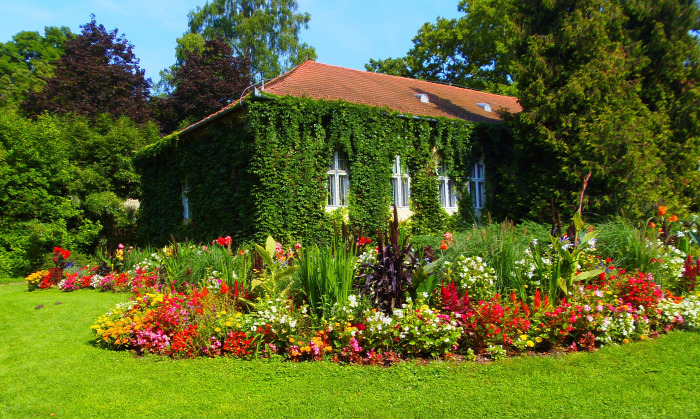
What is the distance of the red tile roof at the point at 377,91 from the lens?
43.7 ft

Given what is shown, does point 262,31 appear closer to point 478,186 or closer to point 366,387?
point 478,186

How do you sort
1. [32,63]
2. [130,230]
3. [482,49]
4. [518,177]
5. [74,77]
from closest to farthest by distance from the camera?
[518,177]
[130,230]
[74,77]
[482,49]
[32,63]

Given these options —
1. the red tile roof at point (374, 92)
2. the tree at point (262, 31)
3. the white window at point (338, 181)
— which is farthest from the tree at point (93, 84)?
the white window at point (338, 181)

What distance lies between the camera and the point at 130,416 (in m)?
3.73

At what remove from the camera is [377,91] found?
1584 cm

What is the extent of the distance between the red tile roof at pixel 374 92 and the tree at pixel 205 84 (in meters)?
14.5

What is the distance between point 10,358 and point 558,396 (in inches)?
244

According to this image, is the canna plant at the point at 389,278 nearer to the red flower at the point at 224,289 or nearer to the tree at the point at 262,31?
the red flower at the point at 224,289

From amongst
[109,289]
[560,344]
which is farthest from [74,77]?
[560,344]

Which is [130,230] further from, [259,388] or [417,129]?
[259,388]

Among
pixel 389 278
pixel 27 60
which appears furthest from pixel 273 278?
pixel 27 60

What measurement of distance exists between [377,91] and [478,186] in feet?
15.9

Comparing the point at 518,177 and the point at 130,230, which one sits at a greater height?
the point at 518,177

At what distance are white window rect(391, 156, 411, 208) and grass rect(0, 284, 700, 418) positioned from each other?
29.4 feet
